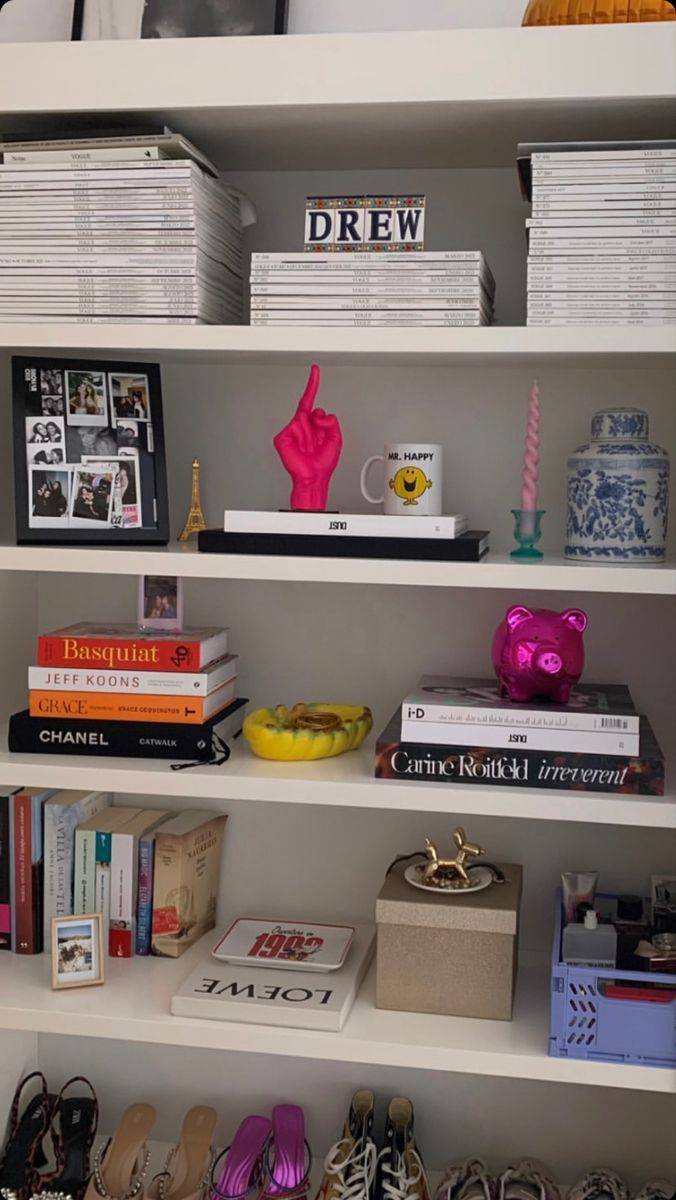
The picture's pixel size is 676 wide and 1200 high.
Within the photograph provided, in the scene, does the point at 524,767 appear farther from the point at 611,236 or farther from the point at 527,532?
the point at 611,236

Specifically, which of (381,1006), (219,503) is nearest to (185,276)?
(219,503)

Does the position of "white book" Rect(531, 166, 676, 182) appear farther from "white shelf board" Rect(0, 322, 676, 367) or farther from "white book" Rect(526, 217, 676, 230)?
"white shelf board" Rect(0, 322, 676, 367)

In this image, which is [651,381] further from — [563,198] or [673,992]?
[673,992]

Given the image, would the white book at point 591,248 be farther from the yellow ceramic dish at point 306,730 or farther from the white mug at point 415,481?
the yellow ceramic dish at point 306,730

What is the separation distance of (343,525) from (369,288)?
30cm

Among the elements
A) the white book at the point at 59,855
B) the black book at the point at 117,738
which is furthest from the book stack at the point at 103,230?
the white book at the point at 59,855

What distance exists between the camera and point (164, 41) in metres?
1.51

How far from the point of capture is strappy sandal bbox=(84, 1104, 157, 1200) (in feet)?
5.93

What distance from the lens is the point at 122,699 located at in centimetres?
171

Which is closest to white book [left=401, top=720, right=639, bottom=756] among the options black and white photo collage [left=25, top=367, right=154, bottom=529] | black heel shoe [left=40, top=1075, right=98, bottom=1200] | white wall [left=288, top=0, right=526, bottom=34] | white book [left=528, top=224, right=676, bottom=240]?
black and white photo collage [left=25, top=367, right=154, bottom=529]

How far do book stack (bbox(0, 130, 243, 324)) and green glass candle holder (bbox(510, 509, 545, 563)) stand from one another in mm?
497

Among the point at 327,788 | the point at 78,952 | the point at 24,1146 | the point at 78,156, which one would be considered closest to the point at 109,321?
the point at 78,156

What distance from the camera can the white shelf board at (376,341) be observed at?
1470mm

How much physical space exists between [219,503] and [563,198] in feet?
2.39
